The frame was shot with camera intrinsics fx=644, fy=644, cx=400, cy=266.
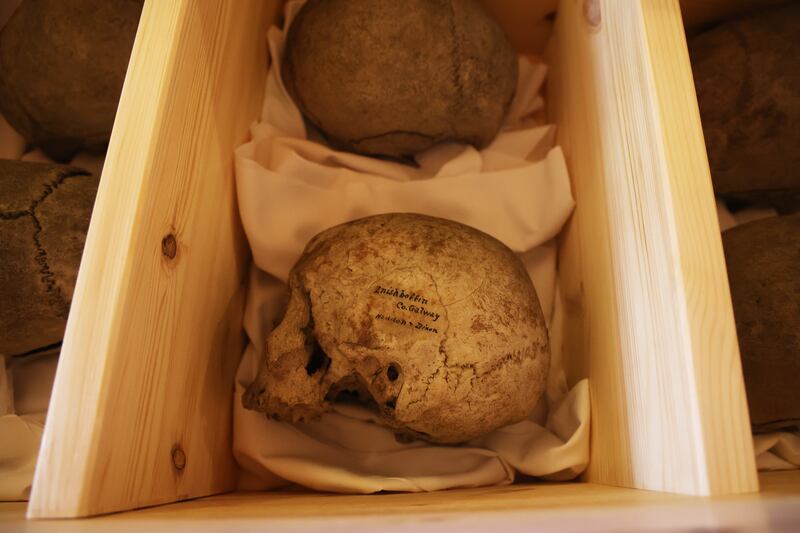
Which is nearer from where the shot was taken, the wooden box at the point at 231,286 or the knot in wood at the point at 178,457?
the wooden box at the point at 231,286

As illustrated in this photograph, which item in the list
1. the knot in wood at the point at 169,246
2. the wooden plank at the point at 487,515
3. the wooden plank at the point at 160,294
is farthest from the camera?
the knot in wood at the point at 169,246

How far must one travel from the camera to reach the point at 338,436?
135cm

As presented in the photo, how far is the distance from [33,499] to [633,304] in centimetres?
90

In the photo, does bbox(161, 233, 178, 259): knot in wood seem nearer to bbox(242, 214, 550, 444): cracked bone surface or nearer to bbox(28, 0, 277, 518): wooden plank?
bbox(28, 0, 277, 518): wooden plank

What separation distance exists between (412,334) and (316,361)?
0.22 metres

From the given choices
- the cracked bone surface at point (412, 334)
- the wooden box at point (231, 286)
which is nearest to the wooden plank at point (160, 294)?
the wooden box at point (231, 286)

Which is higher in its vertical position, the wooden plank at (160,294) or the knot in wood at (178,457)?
the wooden plank at (160,294)

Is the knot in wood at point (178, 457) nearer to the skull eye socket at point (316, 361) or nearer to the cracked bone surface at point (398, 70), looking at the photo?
the skull eye socket at point (316, 361)

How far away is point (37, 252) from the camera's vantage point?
1.19 m

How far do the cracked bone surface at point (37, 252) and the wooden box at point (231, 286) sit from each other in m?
0.26

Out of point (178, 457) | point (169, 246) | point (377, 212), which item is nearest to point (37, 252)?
point (169, 246)

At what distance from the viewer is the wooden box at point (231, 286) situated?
840mm

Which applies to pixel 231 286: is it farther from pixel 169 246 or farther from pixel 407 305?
pixel 407 305

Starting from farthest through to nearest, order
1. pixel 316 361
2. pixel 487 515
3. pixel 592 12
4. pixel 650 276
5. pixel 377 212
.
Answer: pixel 377 212
pixel 592 12
pixel 316 361
pixel 650 276
pixel 487 515
